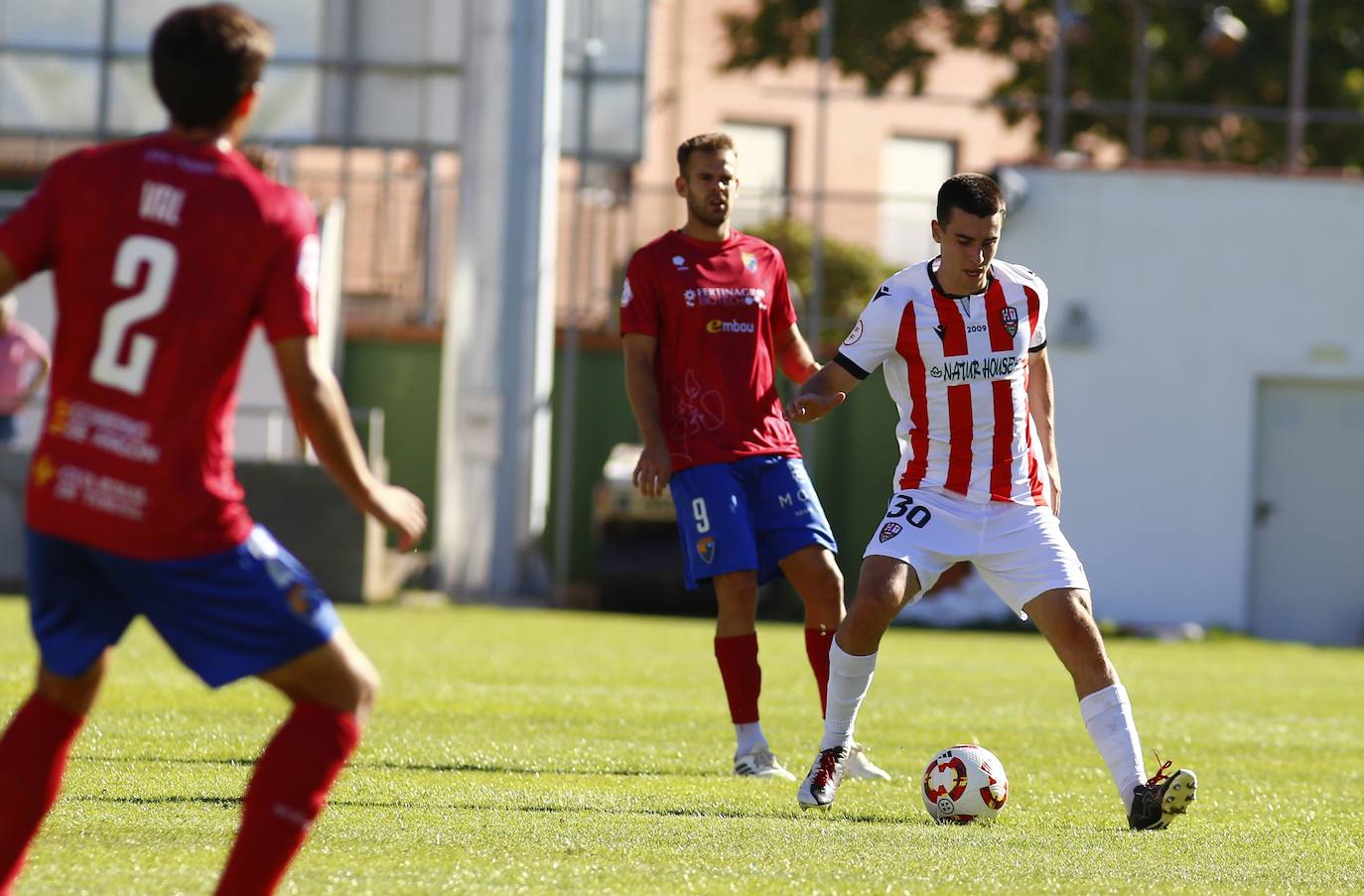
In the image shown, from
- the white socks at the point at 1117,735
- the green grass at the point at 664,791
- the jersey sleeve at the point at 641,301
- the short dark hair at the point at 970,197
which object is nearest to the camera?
the green grass at the point at 664,791

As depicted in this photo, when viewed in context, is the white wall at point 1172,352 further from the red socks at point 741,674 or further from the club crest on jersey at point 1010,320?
the club crest on jersey at point 1010,320

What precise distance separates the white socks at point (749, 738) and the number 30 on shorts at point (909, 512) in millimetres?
1142

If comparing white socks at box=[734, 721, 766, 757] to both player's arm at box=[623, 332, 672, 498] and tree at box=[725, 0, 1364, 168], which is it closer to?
player's arm at box=[623, 332, 672, 498]

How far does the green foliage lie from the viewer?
24.6 meters

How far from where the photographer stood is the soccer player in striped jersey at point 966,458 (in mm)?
6672

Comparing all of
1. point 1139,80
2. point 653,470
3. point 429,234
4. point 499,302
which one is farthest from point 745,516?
point 429,234

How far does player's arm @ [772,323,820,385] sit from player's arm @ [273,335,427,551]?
3.93 m

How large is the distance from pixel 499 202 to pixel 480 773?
575 inches

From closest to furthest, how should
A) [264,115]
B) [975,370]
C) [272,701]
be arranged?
[975,370], [272,701], [264,115]

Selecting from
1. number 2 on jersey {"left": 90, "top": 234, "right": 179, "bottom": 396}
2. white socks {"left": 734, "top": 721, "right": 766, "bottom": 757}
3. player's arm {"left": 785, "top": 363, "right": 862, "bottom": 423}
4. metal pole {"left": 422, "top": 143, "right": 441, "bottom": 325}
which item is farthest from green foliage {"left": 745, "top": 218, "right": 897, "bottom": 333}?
number 2 on jersey {"left": 90, "top": 234, "right": 179, "bottom": 396}

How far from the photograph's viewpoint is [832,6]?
26047 millimetres

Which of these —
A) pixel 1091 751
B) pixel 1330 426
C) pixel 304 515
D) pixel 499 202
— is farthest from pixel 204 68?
pixel 1330 426

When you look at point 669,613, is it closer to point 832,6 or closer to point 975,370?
point 832,6

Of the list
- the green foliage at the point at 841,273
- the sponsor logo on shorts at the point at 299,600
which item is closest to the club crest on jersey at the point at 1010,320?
the sponsor logo on shorts at the point at 299,600
